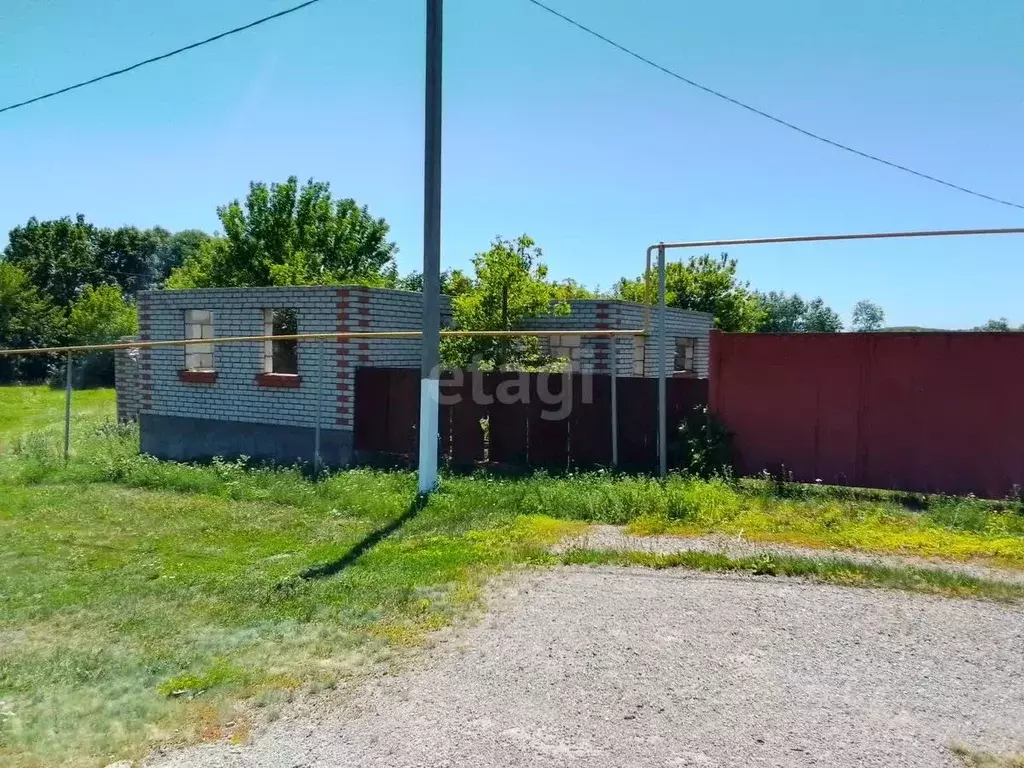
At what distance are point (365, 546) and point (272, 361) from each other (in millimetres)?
6465

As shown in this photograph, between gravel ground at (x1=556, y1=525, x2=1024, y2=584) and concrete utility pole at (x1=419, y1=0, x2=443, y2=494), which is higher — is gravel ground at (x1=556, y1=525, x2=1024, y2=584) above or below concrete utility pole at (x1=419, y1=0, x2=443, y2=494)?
below

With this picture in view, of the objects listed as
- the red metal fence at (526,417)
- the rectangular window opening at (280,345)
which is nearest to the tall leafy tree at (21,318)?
the rectangular window opening at (280,345)

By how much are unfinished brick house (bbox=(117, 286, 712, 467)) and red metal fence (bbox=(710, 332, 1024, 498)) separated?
204 cm

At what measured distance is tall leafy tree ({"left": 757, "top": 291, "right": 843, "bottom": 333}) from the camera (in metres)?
22.6

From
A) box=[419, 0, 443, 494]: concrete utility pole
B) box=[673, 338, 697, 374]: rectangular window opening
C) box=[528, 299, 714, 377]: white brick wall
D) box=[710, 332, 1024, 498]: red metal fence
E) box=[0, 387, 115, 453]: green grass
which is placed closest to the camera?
box=[710, 332, 1024, 498]: red metal fence

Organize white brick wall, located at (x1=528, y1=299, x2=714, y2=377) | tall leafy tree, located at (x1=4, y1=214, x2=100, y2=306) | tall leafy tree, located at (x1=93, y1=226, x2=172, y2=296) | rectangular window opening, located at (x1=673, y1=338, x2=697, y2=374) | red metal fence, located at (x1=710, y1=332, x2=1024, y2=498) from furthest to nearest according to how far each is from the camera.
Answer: tall leafy tree, located at (x1=93, y1=226, x2=172, y2=296) → tall leafy tree, located at (x1=4, y1=214, x2=100, y2=306) → rectangular window opening, located at (x1=673, y1=338, x2=697, y2=374) → white brick wall, located at (x1=528, y1=299, x2=714, y2=377) → red metal fence, located at (x1=710, y1=332, x2=1024, y2=498)

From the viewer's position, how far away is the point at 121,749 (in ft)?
11.1

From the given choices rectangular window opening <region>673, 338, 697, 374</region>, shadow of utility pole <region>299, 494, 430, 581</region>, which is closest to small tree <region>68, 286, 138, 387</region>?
rectangular window opening <region>673, 338, 697, 374</region>

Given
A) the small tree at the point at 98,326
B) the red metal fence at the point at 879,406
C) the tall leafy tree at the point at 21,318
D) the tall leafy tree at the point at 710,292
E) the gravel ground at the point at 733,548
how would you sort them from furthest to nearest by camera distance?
the tall leafy tree at the point at 21,318
the small tree at the point at 98,326
the tall leafy tree at the point at 710,292
the red metal fence at the point at 879,406
the gravel ground at the point at 733,548

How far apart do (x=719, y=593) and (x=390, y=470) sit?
5623mm

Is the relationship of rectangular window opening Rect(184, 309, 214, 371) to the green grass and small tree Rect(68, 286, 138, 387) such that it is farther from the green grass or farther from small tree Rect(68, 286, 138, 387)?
small tree Rect(68, 286, 138, 387)

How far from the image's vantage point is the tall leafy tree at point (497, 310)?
11.8 metres

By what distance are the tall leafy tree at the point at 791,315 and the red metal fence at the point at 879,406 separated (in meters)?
13.5

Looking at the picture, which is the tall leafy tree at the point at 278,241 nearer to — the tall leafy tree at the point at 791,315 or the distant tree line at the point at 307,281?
the distant tree line at the point at 307,281
